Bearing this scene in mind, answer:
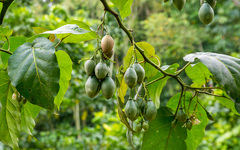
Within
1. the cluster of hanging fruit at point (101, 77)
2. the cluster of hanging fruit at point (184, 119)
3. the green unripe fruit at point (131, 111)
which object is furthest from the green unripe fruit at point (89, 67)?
the cluster of hanging fruit at point (184, 119)

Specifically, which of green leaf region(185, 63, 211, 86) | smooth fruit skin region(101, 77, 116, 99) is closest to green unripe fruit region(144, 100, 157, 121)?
smooth fruit skin region(101, 77, 116, 99)

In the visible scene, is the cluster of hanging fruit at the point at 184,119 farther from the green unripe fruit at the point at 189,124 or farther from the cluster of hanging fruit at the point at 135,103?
the cluster of hanging fruit at the point at 135,103

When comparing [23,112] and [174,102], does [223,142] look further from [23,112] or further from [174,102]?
[23,112]

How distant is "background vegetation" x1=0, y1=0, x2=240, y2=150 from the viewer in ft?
8.46

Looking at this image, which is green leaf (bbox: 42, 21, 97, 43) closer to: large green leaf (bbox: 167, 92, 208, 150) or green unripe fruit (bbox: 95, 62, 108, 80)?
green unripe fruit (bbox: 95, 62, 108, 80)

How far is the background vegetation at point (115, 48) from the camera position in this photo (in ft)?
8.46

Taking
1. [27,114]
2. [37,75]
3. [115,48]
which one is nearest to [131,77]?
[37,75]

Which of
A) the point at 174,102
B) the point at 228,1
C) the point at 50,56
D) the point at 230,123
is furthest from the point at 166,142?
the point at 228,1

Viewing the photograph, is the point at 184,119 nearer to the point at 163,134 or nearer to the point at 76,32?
the point at 163,134

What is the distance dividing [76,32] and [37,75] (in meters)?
0.12

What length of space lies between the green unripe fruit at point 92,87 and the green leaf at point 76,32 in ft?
0.31

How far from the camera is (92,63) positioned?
0.53 meters

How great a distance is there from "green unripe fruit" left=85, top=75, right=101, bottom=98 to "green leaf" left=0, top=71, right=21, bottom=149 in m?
0.16

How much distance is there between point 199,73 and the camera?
0.73 metres
